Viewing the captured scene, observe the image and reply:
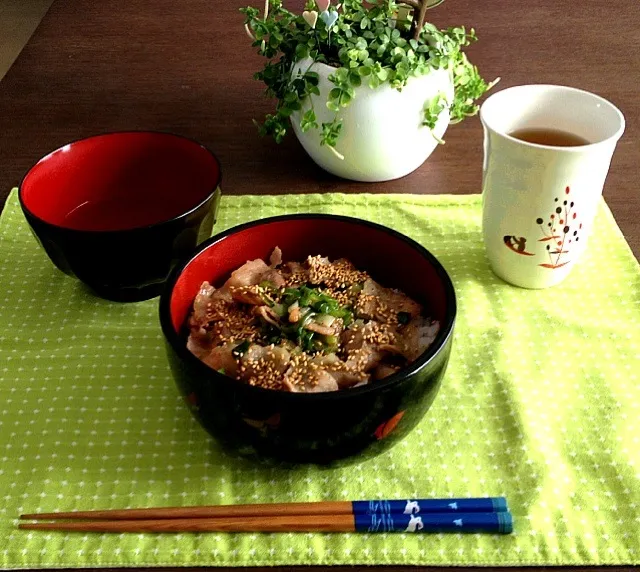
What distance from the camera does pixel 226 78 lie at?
144 cm

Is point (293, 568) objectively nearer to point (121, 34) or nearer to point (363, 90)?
point (363, 90)

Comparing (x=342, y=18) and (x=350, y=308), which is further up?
(x=342, y=18)

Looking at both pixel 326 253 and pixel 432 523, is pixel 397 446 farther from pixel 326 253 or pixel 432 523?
pixel 326 253

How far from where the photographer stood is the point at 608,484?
674 millimetres

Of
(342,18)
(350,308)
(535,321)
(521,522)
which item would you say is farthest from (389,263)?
(342,18)

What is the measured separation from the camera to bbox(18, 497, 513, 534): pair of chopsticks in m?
0.63

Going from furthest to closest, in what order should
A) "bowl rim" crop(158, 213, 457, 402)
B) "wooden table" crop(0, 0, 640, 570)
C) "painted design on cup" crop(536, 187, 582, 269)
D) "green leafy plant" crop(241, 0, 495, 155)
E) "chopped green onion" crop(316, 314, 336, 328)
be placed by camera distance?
"wooden table" crop(0, 0, 640, 570), "green leafy plant" crop(241, 0, 495, 155), "painted design on cup" crop(536, 187, 582, 269), "chopped green onion" crop(316, 314, 336, 328), "bowl rim" crop(158, 213, 457, 402)

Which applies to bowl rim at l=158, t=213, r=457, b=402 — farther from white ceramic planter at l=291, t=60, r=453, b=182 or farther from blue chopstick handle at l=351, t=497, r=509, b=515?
white ceramic planter at l=291, t=60, r=453, b=182

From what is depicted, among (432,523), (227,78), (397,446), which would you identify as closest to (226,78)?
(227,78)

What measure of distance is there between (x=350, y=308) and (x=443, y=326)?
156mm

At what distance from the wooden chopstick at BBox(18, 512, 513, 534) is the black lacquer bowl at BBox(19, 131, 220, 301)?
0.34m

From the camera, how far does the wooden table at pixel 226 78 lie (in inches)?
45.8

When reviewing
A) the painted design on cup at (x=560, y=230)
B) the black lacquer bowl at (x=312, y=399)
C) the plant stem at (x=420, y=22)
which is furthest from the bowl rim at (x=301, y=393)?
the plant stem at (x=420, y=22)

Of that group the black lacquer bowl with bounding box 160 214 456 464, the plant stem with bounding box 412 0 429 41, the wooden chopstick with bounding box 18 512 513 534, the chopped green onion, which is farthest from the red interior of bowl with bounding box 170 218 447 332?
the plant stem with bounding box 412 0 429 41
